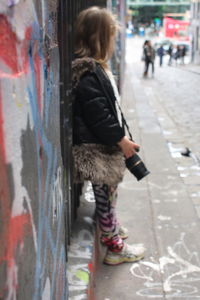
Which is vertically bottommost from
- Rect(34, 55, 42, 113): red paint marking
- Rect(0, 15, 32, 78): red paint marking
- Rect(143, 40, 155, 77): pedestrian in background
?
Rect(143, 40, 155, 77): pedestrian in background

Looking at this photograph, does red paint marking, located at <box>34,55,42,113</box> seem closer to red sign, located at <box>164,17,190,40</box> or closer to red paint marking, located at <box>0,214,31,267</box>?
red paint marking, located at <box>0,214,31,267</box>

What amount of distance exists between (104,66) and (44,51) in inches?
47.8

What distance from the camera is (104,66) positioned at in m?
2.76

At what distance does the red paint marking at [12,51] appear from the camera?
106 cm

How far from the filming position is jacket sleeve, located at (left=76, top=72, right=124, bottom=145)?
264 cm

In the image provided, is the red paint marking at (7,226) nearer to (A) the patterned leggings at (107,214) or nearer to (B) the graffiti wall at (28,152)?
(B) the graffiti wall at (28,152)

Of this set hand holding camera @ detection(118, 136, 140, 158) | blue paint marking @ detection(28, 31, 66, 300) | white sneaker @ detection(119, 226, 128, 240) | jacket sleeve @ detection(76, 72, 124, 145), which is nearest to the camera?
blue paint marking @ detection(28, 31, 66, 300)

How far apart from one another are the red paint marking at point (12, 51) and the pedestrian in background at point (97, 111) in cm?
139

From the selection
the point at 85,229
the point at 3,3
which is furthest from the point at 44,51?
the point at 85,229

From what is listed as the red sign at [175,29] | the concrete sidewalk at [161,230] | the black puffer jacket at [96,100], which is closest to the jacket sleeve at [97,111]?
the black puffer jacket at [96,100]

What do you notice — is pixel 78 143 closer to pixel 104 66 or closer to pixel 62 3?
pixel 104 66

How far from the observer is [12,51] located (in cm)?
114

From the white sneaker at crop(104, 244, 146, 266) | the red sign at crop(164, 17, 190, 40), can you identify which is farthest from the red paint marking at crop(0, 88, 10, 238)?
the red sign at crop(164, 17, 190, 40)

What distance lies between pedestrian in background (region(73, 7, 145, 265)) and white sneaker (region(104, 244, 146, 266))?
48 cm
